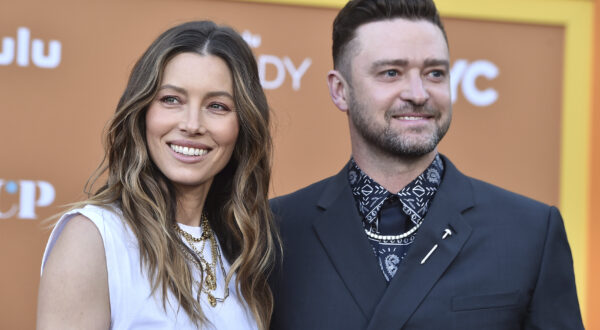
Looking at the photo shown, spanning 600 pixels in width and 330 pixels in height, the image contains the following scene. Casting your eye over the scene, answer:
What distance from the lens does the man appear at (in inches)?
82.7

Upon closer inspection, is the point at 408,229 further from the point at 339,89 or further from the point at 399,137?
the point at 339,89

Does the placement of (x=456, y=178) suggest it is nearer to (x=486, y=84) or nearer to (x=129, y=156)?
(x=129, y=156)

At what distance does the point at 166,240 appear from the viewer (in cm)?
202

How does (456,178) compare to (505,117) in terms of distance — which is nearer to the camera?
(456,178)

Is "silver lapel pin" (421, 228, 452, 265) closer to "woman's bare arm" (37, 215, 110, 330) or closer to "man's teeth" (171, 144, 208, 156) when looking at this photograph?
"man's teeth" (171, 144, 208, 156)

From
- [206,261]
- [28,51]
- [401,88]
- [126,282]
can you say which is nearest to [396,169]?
[401,88]

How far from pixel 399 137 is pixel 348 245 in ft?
1.08

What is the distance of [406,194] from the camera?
7.37 ft

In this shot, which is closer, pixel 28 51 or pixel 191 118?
pixel 191 118

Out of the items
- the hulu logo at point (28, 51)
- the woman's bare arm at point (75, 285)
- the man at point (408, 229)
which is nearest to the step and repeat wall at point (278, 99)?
the hulu logo at point (28, 51)

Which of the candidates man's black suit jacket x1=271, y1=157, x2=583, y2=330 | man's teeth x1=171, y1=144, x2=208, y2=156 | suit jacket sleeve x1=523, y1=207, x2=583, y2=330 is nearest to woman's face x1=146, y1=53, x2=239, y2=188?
man's teeth x1=171, y1=144, x2=208, y2=156

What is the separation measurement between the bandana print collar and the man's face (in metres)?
0.09

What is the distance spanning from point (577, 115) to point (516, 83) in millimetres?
306

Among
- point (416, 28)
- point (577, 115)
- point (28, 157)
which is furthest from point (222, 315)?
point (577, 115)
